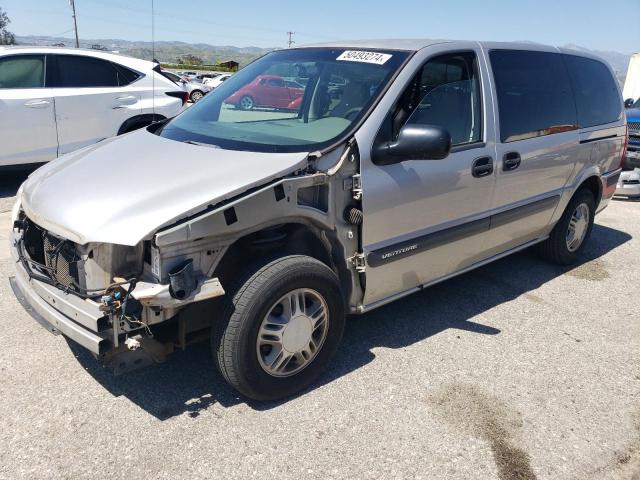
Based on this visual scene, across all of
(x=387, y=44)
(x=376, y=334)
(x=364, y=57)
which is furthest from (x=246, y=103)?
(x=376, y=334)

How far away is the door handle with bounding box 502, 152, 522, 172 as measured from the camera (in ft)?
12.4

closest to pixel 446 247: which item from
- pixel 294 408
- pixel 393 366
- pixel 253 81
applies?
pixel 393 366

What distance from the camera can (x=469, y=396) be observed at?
308 cm

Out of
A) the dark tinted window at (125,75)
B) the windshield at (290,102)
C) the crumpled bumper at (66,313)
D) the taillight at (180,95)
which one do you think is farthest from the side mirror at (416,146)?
the taillight at (180,95)

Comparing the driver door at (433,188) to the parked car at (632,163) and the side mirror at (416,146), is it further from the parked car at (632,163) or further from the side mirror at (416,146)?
the parked car at (632,163)

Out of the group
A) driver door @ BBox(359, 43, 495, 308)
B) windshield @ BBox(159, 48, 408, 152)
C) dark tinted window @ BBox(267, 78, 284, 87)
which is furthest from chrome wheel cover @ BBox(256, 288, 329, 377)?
dark tinted window @ BBox(267, 78, 284, 87)

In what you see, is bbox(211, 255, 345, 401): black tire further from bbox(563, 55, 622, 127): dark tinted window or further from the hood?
bbox(563, 55, 622, 127): dark tinted window

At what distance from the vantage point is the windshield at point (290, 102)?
10.1 ft

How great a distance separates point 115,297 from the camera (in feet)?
7.80

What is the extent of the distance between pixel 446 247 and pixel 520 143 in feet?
3.28

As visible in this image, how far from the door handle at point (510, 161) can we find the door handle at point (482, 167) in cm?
16

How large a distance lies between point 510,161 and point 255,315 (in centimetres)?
221

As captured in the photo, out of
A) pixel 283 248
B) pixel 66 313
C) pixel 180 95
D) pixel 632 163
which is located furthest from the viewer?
pixel 632 163

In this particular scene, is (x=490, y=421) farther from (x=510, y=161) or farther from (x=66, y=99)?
(x=66, y=99)
